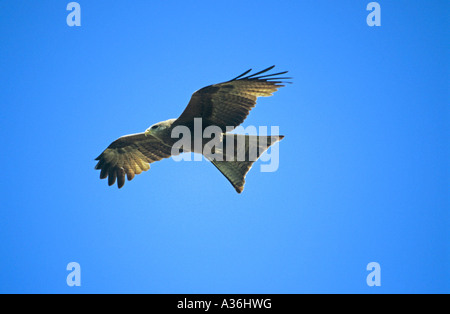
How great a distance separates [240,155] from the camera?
8117mm

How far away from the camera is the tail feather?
789 centimetres

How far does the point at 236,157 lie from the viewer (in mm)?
8156

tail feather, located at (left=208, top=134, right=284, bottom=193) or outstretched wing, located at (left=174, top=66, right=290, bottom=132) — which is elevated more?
outstretched wing, located at (left=174, top=66, right=290, bottom=132)

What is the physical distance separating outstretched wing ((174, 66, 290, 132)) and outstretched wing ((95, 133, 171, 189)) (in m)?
1.83

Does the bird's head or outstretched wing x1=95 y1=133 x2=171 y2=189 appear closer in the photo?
the bird's head

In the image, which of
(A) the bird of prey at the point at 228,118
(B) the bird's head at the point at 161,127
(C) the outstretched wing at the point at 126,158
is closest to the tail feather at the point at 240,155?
(A) the bird of prey at the point at 228,118

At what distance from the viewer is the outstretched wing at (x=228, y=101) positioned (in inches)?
297

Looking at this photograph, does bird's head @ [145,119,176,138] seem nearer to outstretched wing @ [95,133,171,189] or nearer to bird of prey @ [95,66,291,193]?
bird of prey @ [95,66,291,193]

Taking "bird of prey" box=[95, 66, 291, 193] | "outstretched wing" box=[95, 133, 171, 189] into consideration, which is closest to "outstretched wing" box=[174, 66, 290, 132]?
"bird of prey" box=[95, 66, 291, 193]

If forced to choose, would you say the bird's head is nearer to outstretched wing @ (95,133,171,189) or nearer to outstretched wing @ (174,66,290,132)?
outstretched wing @ (174,66,290,132)

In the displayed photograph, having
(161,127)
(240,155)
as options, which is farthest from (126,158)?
(240,155)

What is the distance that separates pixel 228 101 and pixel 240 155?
96cm
